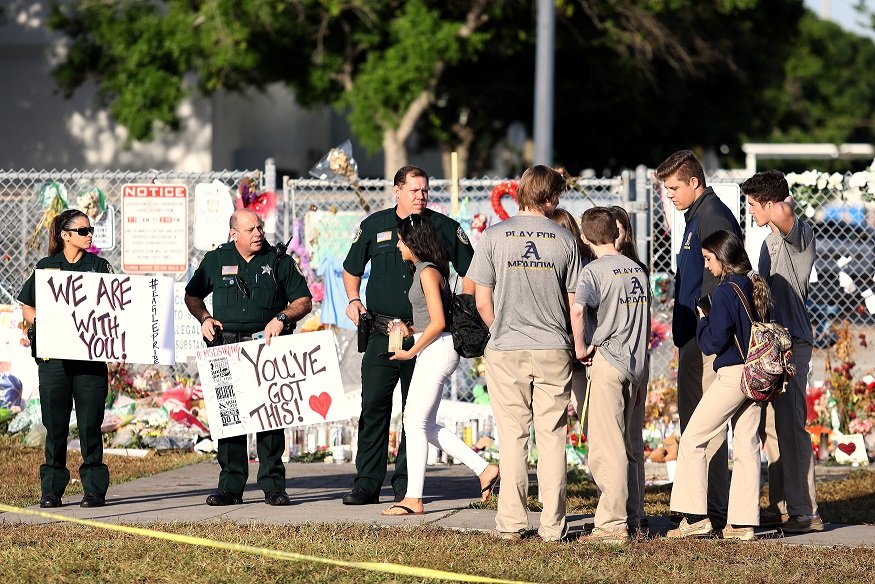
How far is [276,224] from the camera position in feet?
36.7

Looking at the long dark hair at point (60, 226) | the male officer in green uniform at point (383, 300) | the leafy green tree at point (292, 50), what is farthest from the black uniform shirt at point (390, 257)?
the leafy green tree at point (292, 50)

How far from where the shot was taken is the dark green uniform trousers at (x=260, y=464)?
8.26 meters

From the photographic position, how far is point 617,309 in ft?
22.5

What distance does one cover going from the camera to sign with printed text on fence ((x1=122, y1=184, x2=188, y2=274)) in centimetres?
1101

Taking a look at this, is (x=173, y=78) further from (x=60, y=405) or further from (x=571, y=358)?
(x=571, y=358)

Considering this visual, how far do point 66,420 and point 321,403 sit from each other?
1.52m

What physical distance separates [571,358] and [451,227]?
146 cm

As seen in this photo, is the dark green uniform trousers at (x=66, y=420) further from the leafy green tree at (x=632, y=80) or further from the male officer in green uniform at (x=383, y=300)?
the leafy green tree at (x=632, y=80)

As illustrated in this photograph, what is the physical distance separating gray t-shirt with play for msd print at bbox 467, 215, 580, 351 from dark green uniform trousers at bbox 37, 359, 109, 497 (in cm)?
269

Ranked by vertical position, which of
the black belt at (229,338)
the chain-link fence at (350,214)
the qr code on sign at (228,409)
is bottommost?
the qr code on sign at (228,409)

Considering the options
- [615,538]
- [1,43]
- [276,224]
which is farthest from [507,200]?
[1,43]

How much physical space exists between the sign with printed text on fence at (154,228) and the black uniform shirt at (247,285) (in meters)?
2.89

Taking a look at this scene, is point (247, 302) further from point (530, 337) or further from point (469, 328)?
point (530, 337)

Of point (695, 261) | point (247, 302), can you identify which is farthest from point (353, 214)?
point (695, 261)
